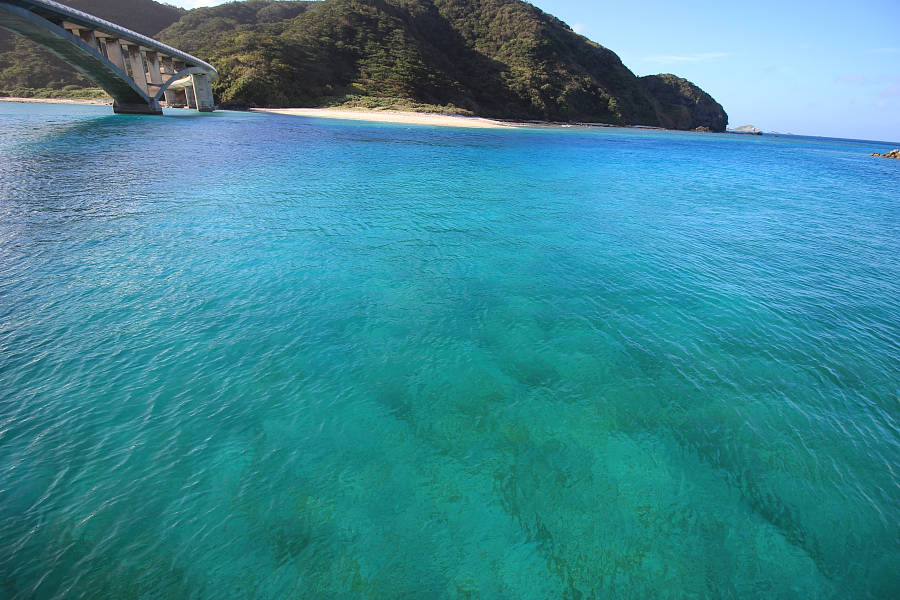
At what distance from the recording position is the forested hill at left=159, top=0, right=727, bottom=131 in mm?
96375

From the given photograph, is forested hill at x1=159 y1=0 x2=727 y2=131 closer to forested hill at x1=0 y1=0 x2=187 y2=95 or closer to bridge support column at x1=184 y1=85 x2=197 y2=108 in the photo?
bridge support column at x1=184 y1=85 x2=197 y2=108

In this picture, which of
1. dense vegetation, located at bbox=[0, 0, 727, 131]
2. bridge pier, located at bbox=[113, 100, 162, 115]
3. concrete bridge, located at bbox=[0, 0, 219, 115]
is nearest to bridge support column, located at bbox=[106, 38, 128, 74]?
concrete bridge, located at bbox=[0, 0, 219, 115]

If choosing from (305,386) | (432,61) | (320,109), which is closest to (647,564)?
(305,386)

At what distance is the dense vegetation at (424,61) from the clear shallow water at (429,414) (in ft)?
314

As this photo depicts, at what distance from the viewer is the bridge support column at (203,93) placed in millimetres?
79050

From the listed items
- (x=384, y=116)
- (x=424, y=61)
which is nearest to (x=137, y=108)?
(x=384, y=116)

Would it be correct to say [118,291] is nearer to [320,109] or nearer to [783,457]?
[783,457]

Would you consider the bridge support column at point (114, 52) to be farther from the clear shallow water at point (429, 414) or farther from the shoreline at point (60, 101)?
the clear shallow water at point (429, 414)

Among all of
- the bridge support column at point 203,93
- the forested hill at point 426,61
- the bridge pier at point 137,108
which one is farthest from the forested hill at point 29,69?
the bridge pier at point 137,108

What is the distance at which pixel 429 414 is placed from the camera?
693cm

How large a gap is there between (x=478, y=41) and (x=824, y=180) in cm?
13574

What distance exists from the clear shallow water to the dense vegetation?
95713 millimetres

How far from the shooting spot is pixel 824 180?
139ft

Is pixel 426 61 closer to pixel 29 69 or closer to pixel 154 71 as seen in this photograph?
pixel 154 71
